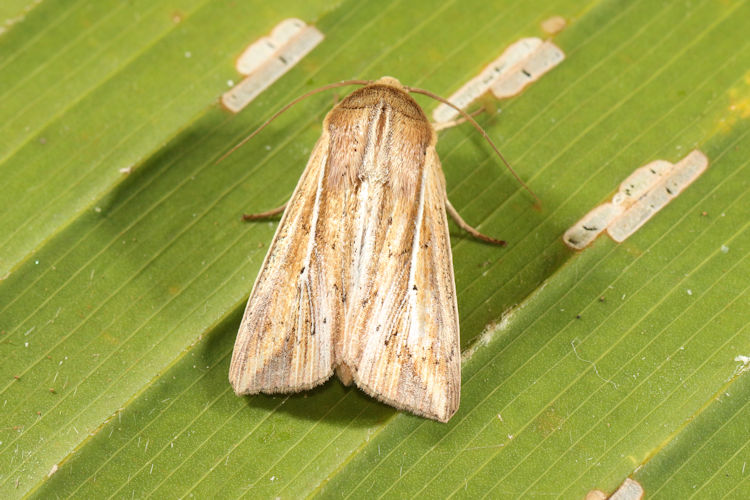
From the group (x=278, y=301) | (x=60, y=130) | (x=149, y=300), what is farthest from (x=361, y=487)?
(x=60, y=130)

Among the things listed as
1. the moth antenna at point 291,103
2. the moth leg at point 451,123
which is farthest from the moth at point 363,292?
the moth leg at point 451,123

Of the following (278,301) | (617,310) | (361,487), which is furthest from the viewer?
(617,310)

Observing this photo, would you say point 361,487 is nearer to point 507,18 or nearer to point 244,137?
point 244,137

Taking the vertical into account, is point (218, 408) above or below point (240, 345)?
below

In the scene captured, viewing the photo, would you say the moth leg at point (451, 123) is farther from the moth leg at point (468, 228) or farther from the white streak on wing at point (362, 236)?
the white streak on wing at point (362, 236)

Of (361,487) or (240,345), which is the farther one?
(361,487)

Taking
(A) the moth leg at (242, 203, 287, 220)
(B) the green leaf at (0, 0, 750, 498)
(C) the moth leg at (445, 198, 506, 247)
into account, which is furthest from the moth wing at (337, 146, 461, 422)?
(A) the moth leg at (242, 203, 287, 220)

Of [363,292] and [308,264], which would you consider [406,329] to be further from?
[308,264]
